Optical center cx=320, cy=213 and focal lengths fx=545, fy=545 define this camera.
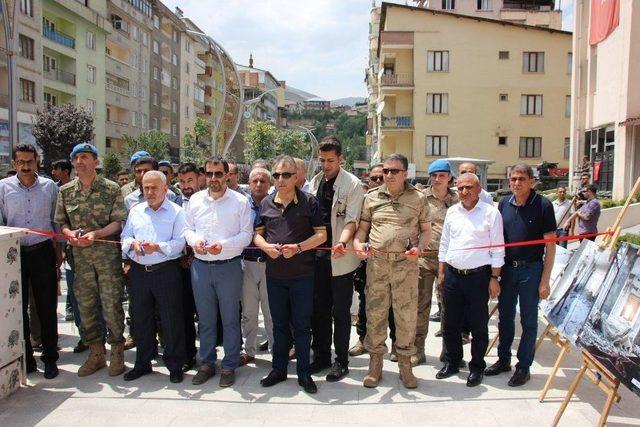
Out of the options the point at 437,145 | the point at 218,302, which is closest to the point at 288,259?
the point at 218,302

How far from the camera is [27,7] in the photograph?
26797 millimetres

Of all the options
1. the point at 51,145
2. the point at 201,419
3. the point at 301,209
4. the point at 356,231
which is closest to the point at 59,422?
the point at 201,419

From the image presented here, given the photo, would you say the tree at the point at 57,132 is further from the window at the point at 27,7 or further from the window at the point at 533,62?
the window at the point at 533,62

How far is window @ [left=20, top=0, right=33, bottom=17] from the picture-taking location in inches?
1031

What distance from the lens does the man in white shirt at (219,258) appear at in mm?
4863

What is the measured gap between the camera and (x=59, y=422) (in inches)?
163

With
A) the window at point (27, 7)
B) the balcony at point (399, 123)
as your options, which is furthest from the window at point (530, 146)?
the window at point (27, 7)

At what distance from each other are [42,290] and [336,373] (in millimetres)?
2855

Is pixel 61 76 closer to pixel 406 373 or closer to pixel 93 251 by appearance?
pixel 93 251

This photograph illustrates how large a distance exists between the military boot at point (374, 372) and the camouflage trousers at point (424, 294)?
0.69 meters

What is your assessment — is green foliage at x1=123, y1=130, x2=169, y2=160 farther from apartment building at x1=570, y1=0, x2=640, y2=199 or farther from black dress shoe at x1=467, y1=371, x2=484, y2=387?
black dress shoe at x1=467, y1=371, x2=484, y2=387

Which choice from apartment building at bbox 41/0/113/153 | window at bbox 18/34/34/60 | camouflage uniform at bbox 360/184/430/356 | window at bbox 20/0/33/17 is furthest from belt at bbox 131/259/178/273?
apartment building at bbox 41/0/113/153

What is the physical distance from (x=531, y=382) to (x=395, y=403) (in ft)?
4.66

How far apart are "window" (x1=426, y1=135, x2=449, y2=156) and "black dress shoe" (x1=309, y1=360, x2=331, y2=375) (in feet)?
122
